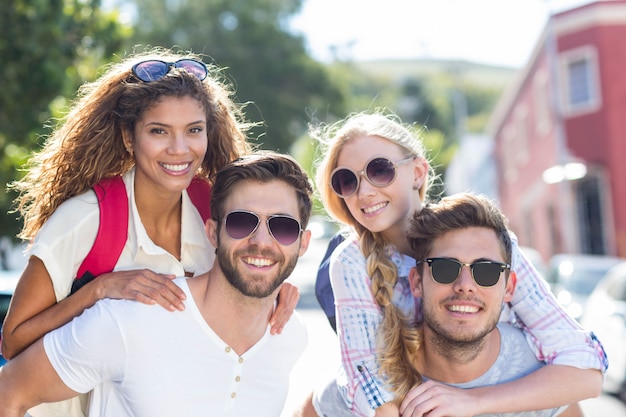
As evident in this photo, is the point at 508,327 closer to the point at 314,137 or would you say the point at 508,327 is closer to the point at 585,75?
the point at 314,137

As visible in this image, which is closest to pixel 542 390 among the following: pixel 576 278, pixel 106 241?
pixel 106 241

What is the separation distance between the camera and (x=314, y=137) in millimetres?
5023

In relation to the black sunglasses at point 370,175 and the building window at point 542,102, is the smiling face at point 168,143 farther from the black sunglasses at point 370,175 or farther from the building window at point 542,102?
the building window at point 542,102

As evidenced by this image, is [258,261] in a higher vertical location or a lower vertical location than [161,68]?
lower

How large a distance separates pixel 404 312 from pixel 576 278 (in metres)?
10.5

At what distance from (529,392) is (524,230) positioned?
37255mm

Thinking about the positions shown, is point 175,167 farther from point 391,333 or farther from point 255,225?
point 391,333

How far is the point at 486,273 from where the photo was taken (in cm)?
372

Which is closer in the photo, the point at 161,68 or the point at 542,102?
the point at 161,68

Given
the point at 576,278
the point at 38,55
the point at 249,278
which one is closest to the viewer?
the point at 249,278

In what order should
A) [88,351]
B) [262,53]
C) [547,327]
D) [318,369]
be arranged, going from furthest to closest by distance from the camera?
[262,53]
[318,369]
[547,327]
[88,351]

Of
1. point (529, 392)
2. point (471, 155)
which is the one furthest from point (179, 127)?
point (471, 155)

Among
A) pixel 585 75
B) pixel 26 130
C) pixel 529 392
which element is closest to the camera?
pixel 529 392

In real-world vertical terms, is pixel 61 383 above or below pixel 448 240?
below
